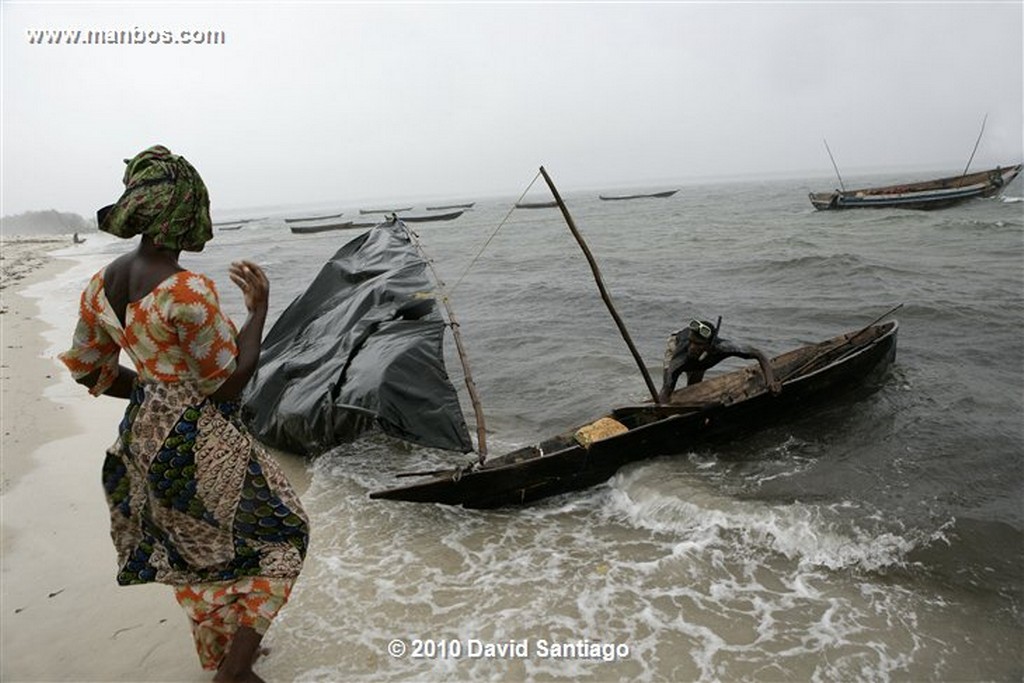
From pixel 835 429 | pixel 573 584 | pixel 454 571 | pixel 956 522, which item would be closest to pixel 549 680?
pixel 573 584

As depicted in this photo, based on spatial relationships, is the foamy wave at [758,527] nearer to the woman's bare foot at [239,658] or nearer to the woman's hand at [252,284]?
the woman's bare foot at [239,658]

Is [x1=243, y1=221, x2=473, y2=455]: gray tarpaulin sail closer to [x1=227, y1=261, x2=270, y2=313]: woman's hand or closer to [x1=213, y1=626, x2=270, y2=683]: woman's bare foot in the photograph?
[x1=213, y1=626, x2=270, y2=683]: woman's bare foot

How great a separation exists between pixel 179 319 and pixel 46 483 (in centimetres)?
448

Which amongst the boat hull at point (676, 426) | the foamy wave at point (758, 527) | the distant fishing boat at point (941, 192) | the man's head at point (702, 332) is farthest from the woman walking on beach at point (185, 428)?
the distant fishing boat at point (941, 192)

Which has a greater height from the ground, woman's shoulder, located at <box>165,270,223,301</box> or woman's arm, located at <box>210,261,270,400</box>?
woman's shoulder, located at <box>165,270,223,301</box>

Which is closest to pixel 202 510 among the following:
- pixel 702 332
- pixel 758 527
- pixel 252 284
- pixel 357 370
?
pixel 252 284

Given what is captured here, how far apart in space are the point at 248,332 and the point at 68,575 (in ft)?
9.98

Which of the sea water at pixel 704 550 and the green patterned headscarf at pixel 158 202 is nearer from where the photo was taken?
the green patterned headscarf at pixel 158 202

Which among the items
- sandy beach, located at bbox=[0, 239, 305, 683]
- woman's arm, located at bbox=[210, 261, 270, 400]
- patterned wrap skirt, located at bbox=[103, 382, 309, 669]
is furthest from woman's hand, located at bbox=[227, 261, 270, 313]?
sandy beach, located at bbox=[0, 239, 305, 683]

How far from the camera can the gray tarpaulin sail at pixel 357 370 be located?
16.2ft

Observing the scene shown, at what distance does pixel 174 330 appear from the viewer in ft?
6.47

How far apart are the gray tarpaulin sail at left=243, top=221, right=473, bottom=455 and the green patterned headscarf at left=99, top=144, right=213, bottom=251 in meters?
3.00

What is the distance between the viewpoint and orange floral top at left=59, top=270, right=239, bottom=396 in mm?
1948

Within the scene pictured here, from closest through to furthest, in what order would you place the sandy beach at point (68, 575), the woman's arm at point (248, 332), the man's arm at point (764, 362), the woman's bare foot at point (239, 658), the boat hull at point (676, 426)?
the woman's arm at point (248, 332) < the woman's bare foot at point (239, 658) < the sandy beach at point (68, 575) < the boat hull at point (676, 426) < the man's arm at point (764, 362)
